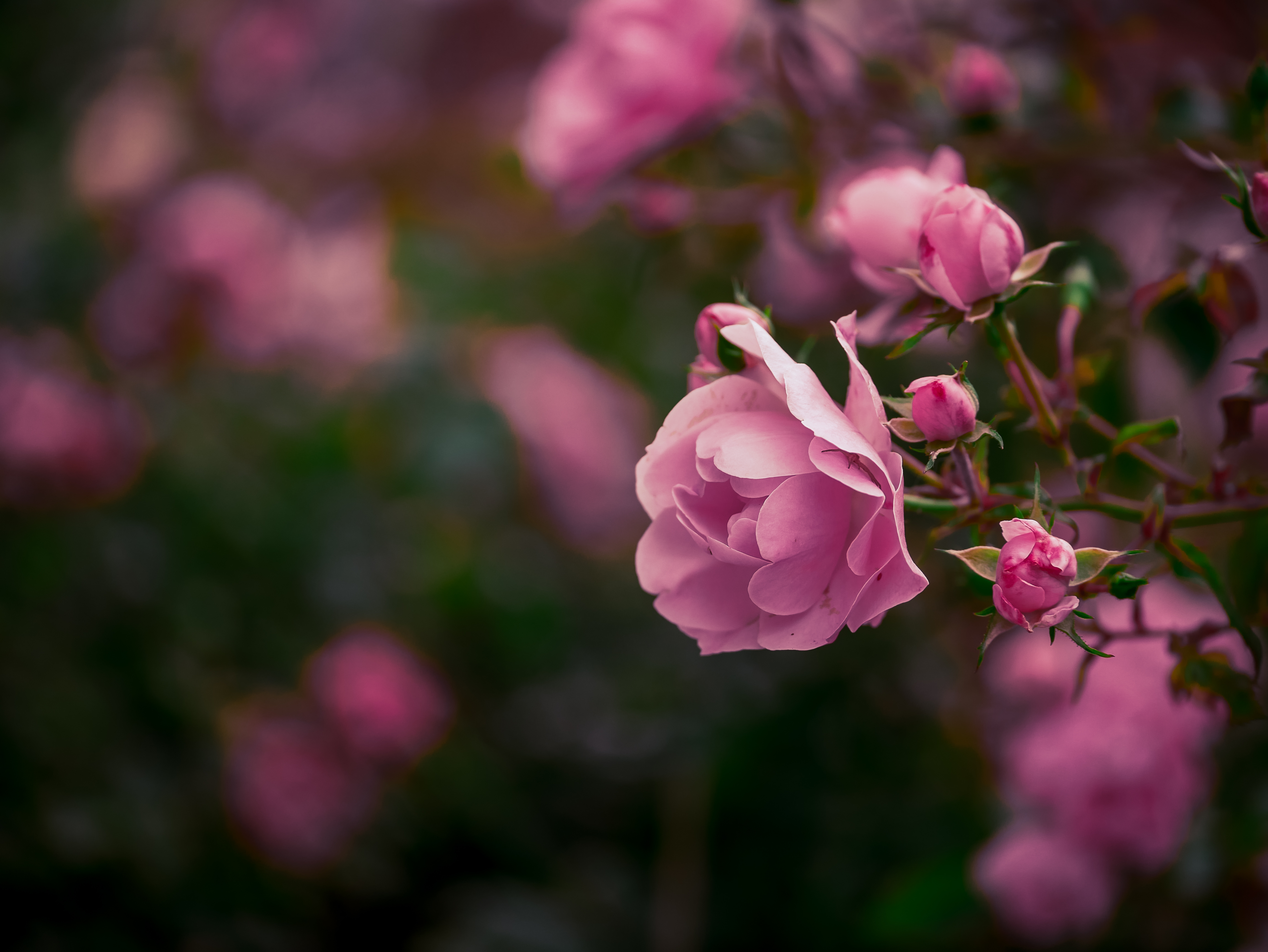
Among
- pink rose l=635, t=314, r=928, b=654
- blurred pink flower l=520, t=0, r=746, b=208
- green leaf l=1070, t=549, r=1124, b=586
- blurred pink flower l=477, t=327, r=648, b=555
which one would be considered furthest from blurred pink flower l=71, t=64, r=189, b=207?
green leaf l=1070, t=549, r=1124, b=586

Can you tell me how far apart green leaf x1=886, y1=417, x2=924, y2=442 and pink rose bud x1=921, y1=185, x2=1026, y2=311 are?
5 cm

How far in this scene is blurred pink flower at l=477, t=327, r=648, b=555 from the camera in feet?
4.43

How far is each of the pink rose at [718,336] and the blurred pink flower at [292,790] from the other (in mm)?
1001

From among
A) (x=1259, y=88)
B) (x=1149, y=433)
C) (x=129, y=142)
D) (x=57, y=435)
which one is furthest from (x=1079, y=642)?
(x=129, y=142)

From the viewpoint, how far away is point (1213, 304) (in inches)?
15.0

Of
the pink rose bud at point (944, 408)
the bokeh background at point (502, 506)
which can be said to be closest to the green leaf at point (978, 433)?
the pink rose bud at point (944, 408)

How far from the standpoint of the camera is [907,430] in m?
0.30

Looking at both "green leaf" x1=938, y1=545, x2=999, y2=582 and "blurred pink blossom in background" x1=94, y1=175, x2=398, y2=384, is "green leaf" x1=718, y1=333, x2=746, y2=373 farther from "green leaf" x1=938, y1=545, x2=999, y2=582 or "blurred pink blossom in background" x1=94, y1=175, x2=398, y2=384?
"blurred pink blossom in background" x1=94, y1=175, x2=398, y2=384

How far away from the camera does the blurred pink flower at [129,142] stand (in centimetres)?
148

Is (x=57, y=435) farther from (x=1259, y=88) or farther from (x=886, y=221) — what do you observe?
(x=1259, y=88)

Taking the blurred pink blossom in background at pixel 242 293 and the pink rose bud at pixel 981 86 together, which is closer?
the pink rose bud at pixel 981 86

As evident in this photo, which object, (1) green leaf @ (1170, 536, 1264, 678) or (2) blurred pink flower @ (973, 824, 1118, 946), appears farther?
(2) blurred pink flower @ (973, 824, 1118, 946)

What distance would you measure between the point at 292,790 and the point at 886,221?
1057 mm

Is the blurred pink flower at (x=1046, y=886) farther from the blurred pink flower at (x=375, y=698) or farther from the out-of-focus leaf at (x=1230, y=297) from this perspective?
the blurred pink flower at (x=375, y=698)
